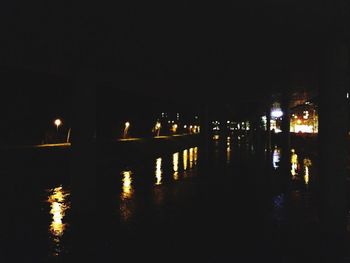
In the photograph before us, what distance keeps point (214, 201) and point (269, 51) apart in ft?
19.6

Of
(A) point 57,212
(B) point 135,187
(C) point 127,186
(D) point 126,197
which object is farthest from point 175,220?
(C) point 127,186

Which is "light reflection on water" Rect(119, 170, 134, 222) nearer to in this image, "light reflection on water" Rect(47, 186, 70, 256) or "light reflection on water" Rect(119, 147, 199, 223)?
"light reflection on water" Rect(119, 147, 199, 223)

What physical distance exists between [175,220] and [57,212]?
12.9ft

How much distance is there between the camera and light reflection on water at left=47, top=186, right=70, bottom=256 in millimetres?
10039

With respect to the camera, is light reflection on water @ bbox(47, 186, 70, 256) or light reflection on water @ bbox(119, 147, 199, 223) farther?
light reflection on water @ bbox(119, 147, 199, 223)

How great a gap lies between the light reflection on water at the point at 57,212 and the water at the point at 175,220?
0.08 feet

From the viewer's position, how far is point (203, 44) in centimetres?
1510

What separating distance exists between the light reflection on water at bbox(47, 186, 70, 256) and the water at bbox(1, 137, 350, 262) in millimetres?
24

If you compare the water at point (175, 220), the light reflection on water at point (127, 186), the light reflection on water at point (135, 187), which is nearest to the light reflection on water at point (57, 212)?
the water at point (175, 220)

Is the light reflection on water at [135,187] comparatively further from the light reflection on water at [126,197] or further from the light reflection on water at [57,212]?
the light reflection on water at [57,212]

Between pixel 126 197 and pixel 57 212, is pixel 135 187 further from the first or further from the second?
pixel 57 212

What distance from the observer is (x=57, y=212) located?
13.3 metres

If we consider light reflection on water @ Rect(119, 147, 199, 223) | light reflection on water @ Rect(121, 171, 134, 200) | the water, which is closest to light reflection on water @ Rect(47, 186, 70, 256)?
the water

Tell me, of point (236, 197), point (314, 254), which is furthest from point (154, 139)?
point (314, 254)
